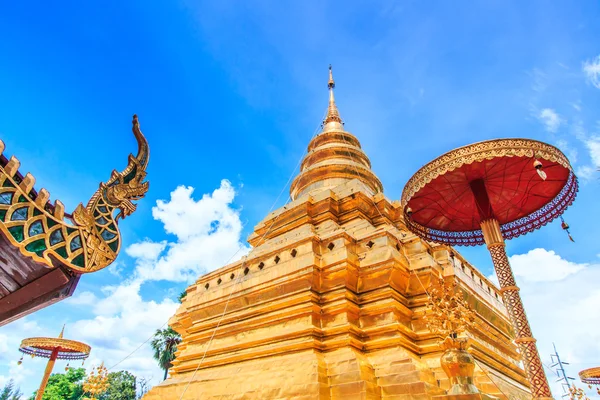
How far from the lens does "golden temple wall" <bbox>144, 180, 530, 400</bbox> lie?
19.0 feet

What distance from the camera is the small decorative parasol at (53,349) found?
19.7 meters

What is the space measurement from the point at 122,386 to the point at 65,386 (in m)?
4.96

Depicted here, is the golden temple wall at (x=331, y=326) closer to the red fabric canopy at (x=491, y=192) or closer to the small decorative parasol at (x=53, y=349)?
the red fabric canopy at (x=491, y=192)

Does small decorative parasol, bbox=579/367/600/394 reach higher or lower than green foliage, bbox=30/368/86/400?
lower

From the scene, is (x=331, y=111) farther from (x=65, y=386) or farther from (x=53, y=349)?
(x=65, y=386)

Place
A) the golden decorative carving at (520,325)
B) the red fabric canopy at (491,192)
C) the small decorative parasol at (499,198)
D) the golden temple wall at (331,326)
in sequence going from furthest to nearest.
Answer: the red fabric canopy at (491,192) < the small decorative parasol at (499,198) < the golden decorative carving at (520,325) < the golden temple wall at (331,326)

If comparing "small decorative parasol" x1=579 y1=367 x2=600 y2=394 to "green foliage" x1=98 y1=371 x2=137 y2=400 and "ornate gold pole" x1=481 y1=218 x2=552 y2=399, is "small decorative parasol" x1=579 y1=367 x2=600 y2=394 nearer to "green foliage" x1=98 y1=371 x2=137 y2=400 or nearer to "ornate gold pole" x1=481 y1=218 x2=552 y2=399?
"ornate gold pole" x1=481 y1=218 x2=552 y2=399

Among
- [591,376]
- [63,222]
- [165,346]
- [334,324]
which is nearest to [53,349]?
→ [165,346]

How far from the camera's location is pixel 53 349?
20.7 metres

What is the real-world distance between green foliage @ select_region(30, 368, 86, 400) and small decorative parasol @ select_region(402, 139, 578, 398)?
37.0 m

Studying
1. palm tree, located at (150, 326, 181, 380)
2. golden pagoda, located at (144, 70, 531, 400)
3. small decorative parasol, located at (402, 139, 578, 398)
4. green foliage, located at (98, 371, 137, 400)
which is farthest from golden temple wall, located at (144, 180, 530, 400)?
green foliage, located at (98, 371, 137, 400)

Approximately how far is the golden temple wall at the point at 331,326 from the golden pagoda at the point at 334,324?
0.02 m

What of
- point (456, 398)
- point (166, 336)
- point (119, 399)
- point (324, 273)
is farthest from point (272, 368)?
point (119, 399)

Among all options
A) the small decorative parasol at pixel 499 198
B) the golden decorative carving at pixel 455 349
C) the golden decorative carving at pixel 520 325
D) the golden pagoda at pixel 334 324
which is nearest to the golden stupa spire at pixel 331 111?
the small decorative parasol at pixel 499 198
